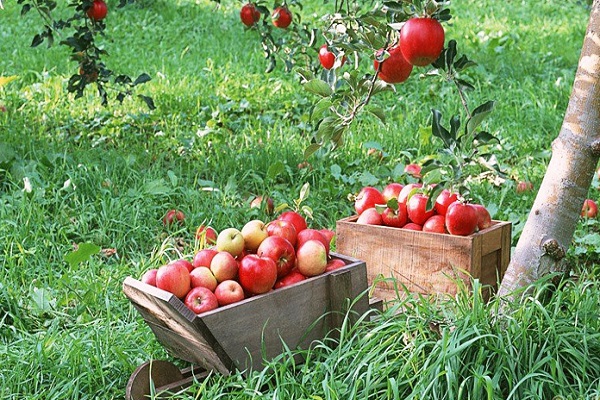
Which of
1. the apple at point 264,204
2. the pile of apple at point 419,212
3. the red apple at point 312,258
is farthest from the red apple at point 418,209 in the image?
the apple at point 264,204

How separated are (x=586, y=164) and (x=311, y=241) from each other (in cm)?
80

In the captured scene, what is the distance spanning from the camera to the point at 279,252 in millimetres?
2473

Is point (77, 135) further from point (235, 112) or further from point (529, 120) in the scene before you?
point (529, 120)

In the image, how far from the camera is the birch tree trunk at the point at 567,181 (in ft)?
7.77

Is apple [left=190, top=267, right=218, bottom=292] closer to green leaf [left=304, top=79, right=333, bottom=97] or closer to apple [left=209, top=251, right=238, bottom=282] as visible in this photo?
apple [left=209, top=251, right=238, bottom=282]

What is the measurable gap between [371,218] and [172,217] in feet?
3.94

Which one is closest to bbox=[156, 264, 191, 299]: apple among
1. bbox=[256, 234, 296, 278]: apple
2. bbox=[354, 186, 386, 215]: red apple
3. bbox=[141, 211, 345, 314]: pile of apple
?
bbox=[141, 211, 345, 314]: pile of apple

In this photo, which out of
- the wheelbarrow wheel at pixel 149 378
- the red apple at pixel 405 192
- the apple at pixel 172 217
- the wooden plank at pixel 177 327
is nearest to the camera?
the wooden plank at pixel 177 327

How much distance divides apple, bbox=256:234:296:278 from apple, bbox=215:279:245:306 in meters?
0.16

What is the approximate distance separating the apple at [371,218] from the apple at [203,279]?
73cm

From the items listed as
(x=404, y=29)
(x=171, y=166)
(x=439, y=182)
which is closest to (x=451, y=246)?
(x=439, y=182)

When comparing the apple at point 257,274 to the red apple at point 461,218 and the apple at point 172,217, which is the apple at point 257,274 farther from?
the apple at point 172,217

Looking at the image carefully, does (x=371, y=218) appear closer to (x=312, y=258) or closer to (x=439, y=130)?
(x=312, y=258)

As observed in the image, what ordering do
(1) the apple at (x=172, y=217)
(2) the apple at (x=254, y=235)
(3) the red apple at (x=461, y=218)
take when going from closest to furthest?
(2) the apple at (x=254, y=235)
(3) the red apple at (x=461, y=218)
(1) the apple at (x=172, y=217)
